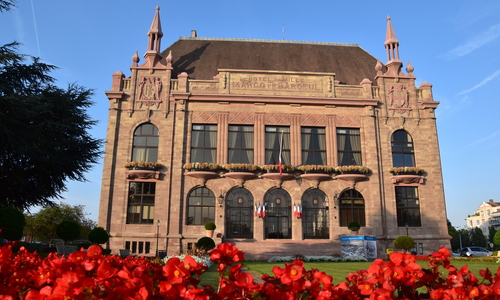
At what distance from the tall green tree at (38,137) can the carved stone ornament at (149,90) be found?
699 centimetres

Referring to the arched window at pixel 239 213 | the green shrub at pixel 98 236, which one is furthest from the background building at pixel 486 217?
the green shrub at pixel 98 236

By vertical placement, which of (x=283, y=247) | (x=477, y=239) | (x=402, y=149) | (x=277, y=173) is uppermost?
(x=402, y=149)

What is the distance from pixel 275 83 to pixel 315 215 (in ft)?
39.6

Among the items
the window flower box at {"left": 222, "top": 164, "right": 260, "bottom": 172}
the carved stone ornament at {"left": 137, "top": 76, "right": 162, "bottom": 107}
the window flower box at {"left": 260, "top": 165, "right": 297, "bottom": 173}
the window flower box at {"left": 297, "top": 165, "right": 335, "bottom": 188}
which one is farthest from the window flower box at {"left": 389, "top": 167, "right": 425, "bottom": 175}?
the carved stone ornament at {"left": 137, "top": 76, "right": 162, "bottom": 107}

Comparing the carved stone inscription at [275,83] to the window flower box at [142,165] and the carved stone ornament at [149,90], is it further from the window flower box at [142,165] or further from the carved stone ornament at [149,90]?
the window flower box at [142,165]

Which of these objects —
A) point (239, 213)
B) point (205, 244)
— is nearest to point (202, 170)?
point (239, 213)

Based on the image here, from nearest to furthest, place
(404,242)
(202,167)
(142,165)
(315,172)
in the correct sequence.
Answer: (404,242) < (142,165) < (202,167) < (315,172)

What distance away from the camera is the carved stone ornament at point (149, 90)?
32688 mm

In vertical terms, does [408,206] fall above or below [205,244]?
above

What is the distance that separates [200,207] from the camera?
30766mm

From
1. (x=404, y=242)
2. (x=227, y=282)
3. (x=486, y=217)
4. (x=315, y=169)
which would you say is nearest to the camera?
(x=227, y=282)

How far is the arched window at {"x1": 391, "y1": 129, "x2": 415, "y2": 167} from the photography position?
3322 centimetres

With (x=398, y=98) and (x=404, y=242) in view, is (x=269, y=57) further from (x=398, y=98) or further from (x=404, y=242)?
(x=404, y=242)

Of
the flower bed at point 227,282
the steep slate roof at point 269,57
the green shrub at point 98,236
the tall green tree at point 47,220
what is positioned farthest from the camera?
the tall green tree at point 47,220
